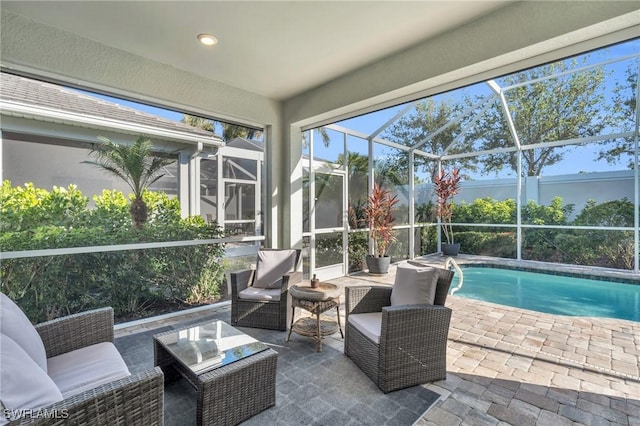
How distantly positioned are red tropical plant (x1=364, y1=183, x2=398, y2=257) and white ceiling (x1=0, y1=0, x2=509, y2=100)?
3.55 m

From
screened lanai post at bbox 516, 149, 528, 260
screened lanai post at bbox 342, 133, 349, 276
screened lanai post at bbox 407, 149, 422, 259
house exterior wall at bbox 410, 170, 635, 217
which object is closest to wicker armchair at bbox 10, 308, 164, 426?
screened lanai post at bbox 342, 133, 349, 276

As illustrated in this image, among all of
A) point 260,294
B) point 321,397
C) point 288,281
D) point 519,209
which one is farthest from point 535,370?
point 519,209

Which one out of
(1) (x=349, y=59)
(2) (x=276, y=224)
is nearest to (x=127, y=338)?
(2) (x=276, y=224)

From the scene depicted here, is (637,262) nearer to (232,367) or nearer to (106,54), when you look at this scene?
(232,367)

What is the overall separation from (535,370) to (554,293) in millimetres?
4645

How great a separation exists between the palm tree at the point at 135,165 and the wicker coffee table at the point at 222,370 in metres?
2.21

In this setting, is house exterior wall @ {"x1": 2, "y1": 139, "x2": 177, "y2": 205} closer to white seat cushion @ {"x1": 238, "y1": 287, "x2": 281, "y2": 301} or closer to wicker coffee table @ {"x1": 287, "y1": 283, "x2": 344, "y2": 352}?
white seat cushion @ {"x1": 238, "y1": 287, "x2": 281, "y2": 301}

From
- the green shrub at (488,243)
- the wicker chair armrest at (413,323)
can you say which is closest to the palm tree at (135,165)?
the wicker chair armrest at (413,323)

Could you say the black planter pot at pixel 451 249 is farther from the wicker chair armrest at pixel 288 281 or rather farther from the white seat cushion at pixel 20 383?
the white seat cushion at pixel 20 383

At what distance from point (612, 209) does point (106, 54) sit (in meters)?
10.8

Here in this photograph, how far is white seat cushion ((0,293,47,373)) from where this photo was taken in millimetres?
1625

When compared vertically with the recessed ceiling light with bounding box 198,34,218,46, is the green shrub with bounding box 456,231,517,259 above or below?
below

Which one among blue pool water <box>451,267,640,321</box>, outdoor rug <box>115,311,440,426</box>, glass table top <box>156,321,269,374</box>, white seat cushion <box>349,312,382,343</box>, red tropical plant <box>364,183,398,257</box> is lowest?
blue pool water <box>451,267,640,321</box>

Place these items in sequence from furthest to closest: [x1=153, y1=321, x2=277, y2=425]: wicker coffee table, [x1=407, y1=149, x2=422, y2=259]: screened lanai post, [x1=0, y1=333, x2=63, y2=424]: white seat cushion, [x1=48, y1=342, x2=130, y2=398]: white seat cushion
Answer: [x1=407, y1=149, x2=422, y2=259]: screened lanai post, [x1=153, y1=321, x2=277, y2=425]: wicker coffee table, [x1=48, y1=342, x2=130, y2=398]: white seat cushion, [x1=0, y1=333, x2=63, y2=424]: white seat cushion
